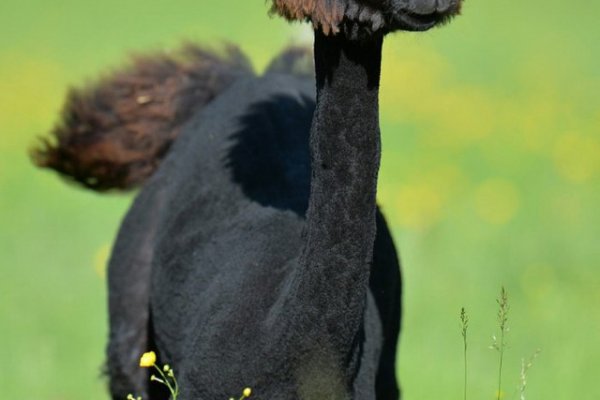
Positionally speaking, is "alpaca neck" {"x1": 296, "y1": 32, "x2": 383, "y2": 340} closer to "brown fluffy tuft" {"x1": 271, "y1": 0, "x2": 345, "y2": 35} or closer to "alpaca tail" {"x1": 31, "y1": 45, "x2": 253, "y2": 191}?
"brown fluffy tuft" {"x1": 271, "y1": 0, "x2": 345, "y2": 35}

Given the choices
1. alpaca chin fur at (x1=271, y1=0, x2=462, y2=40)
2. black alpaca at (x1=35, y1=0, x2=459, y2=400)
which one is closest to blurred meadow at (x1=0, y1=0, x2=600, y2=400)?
black alpaca at (x1=35, y1=0, x2=459, y2=400)

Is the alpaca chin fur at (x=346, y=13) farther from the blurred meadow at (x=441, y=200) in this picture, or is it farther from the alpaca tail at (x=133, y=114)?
the alpaca tail at (x=133, y=114)

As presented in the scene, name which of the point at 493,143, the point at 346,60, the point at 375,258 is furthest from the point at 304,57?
the point at 493,143

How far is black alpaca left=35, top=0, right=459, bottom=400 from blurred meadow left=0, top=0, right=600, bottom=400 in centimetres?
48

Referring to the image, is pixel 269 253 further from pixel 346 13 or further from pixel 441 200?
pixel 441 200

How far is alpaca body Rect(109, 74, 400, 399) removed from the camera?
4676 mm

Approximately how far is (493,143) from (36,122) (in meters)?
4.08

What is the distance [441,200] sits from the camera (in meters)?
11.1

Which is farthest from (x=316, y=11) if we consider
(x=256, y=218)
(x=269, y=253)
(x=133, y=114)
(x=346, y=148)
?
(x=133, y=114)

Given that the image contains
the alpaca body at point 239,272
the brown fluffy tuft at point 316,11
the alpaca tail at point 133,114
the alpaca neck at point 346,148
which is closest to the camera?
the brown fluffy tuft at point 316,11

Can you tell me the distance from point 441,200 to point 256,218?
573 cm

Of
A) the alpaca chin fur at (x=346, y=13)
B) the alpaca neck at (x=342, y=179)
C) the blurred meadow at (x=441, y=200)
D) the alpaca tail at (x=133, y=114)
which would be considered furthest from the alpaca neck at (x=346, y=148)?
the alpaca tail at (x=133, y=114)

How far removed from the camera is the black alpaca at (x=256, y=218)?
441 centimetres

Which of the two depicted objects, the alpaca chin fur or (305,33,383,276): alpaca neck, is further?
(305,33,383,276): alpaca neck
